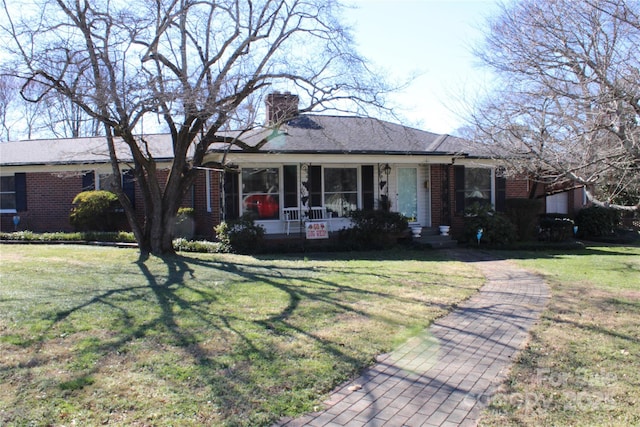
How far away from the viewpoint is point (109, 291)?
7637mm

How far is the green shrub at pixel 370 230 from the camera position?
14.6 m

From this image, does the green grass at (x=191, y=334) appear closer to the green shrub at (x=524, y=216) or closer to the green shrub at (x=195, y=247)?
the green shrub at (x=195, y=247)

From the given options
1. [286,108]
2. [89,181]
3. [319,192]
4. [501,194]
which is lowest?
[501,194]

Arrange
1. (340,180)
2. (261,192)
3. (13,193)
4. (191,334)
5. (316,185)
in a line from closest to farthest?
(191,334), (261,192), (316,185), (340,180), (13,193)

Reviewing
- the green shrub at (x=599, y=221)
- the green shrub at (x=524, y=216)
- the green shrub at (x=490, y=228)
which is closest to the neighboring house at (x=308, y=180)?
the green shrub at (x=524, y=216)

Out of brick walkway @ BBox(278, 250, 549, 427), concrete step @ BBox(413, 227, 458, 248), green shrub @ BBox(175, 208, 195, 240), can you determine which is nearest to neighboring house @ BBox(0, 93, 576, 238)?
green shrub @ BBox(175, 208, 195, 240)

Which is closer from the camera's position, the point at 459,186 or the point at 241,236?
the point at 241,236

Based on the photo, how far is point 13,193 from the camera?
17.5m

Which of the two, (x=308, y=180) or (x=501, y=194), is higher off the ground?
(x=308, y=180)

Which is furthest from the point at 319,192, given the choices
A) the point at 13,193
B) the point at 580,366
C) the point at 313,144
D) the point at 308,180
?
the point at 580,366

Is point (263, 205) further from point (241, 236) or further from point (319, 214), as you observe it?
point (241, 236)

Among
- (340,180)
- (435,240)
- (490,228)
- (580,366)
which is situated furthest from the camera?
(340,180)

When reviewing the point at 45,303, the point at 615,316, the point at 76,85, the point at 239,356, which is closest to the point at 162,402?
the point at 239,356

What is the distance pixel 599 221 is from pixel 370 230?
32.9 ft
